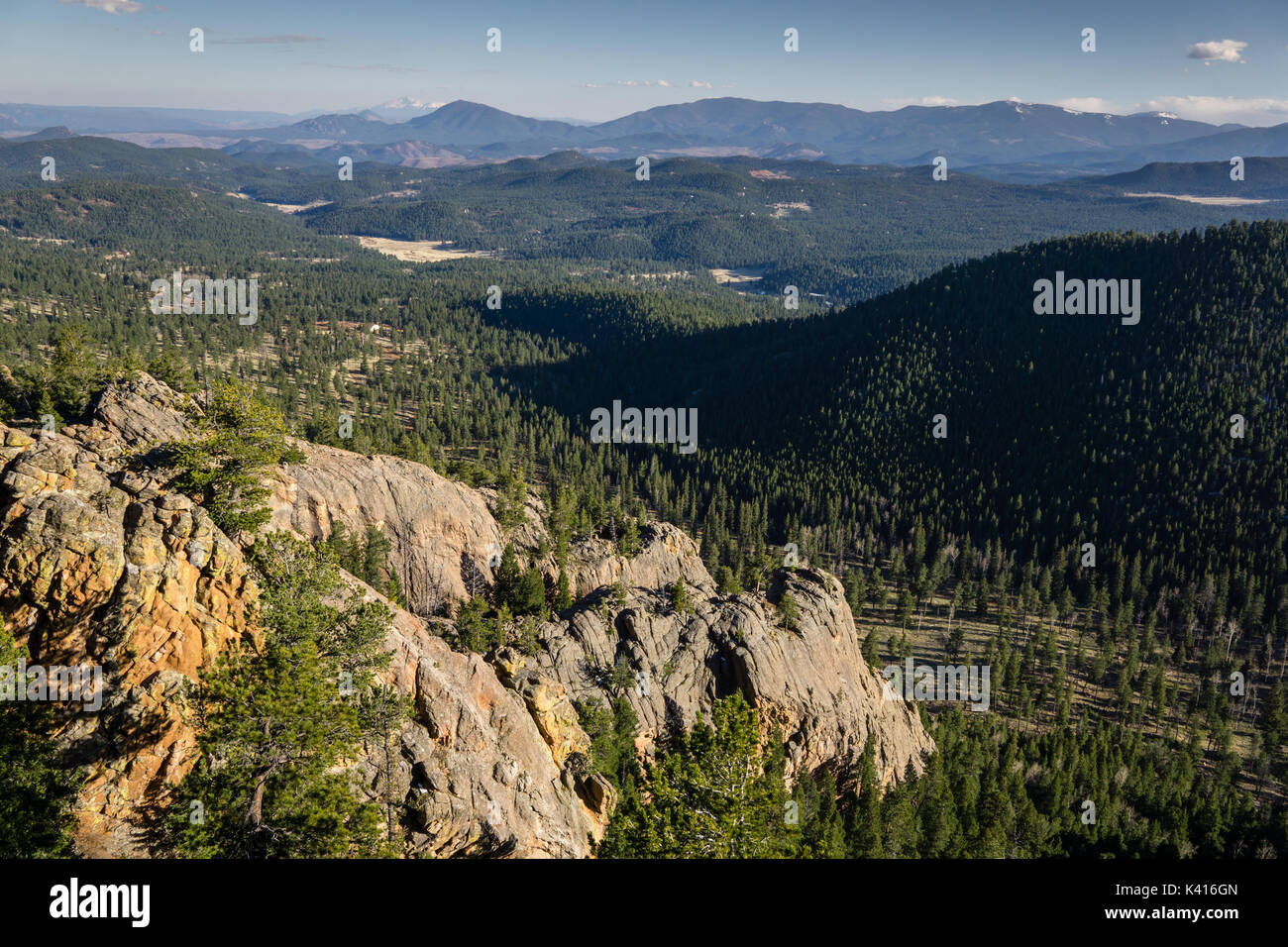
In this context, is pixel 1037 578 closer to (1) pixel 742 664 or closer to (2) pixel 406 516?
(1) pixel 742 664

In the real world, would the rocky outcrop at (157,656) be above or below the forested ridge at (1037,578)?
above

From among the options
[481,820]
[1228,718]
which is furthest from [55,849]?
[1228,718]

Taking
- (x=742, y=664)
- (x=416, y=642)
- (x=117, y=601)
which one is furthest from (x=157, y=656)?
(x=742, y=664)

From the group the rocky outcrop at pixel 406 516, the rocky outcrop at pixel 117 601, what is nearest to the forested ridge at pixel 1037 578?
the rocky outcrop at pixel 406 516

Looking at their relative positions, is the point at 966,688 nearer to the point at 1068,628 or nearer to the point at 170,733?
the point at 1068,628

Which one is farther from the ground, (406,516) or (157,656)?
(157,656)

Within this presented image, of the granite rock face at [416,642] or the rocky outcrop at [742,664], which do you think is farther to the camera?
the rocky outcrop at [742,664]

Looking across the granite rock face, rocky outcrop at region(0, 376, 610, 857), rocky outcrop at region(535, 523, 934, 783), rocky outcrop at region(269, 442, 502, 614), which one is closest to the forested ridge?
rocky outcrop at region(535, 523, 934, 783)

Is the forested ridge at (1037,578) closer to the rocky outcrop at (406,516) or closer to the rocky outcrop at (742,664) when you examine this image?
the rocky outcrop at (742,664)
